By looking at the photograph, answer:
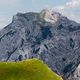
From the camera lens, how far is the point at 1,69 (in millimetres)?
104875

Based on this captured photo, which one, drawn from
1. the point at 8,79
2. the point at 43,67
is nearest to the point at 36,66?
the point at 43,67

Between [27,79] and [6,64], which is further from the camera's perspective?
[6,64]

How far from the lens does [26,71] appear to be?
101625mm

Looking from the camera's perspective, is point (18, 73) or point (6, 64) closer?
point (18, 73)

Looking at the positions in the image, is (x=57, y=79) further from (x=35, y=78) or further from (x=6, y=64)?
(x=6, y=64)

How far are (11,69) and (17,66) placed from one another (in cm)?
203

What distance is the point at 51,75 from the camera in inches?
4112

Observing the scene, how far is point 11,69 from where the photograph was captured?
104 metres

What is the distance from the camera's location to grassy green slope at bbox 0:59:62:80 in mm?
100500

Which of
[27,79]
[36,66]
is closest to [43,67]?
[36,66]

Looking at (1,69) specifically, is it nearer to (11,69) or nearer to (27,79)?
(11,69)

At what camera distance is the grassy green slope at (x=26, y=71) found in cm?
10050

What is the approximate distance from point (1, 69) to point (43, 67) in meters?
10.9

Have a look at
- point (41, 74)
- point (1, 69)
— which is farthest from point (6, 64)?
point (41, 74)
